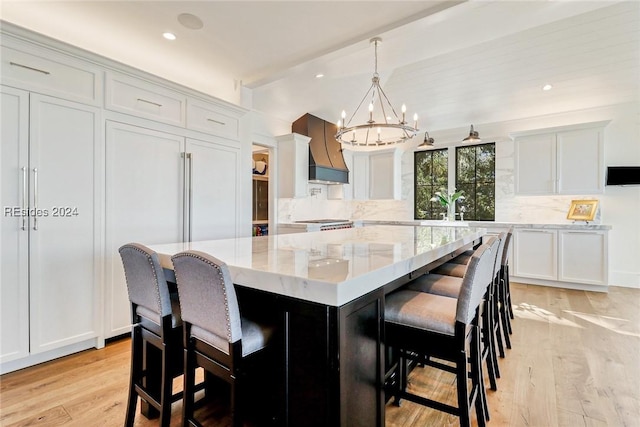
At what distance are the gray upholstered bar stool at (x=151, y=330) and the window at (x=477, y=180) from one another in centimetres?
560

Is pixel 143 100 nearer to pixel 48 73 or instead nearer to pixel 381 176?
pixel 48 73

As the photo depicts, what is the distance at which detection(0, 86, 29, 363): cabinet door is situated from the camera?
2.06 m

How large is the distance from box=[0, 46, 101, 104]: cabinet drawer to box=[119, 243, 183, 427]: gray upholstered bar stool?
164cm

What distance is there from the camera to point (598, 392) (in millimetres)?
1943

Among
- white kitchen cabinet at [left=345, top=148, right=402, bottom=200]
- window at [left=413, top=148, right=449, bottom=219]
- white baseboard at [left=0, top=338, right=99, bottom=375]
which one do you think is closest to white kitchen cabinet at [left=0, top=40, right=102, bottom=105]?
white baseboard at [left=0, top=338, right=99, bottom=375]

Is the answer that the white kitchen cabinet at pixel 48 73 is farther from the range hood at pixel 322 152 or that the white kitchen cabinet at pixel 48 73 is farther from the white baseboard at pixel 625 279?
the white baseboard at pixel 625 279

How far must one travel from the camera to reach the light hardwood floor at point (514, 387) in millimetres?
1694

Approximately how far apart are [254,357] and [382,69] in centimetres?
448

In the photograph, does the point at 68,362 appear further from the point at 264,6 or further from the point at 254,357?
the point at 264,6

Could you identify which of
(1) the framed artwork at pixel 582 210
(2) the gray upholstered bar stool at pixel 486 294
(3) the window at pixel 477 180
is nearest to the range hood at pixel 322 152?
(3) the window at pixel 477 180

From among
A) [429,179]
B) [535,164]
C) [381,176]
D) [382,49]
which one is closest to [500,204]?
[535,164]

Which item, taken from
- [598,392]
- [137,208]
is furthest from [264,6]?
[598,392]

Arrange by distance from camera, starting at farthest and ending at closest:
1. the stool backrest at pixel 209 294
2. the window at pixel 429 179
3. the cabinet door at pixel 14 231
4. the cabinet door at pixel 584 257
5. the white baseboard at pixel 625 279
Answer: the window at pixel 429 179
the white baseboard at pixel 625 279
the cabinet door at pixel 584 257
the cabinet door at pixel 14 231
the stool backrest at pixel 209 294

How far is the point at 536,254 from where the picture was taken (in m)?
4.70
